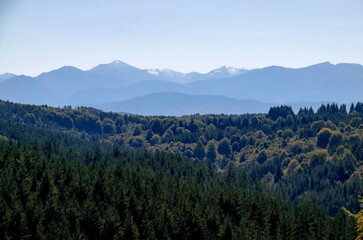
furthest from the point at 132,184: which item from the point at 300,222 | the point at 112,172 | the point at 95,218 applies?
the point at 300,222

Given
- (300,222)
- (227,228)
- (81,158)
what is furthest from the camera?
(81,158)

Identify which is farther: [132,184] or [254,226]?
[132,184]

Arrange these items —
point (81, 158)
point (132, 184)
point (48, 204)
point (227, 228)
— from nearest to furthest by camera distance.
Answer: point (48, 204), point (227, 228), point (132, 184), point (81, 158)

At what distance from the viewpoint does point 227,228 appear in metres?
111

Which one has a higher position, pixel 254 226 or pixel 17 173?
pixel 17 173

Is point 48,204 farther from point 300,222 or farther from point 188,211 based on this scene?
point 300,222

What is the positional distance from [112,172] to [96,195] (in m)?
25.6

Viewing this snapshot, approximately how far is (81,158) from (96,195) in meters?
75.4

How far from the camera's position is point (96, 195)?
12175cm

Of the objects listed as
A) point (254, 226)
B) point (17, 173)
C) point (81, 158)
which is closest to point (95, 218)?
point (17, 173)

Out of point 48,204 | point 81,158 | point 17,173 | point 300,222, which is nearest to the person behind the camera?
point 48,204

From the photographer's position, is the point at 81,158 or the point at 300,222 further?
the point at 81,158

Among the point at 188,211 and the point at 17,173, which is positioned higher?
the point at 17,173

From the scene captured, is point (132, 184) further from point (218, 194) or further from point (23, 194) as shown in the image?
point (23, 194)
